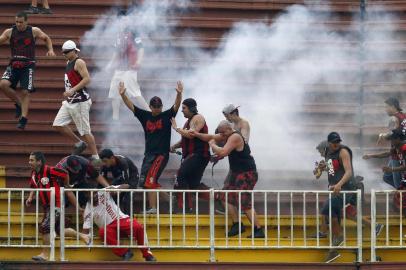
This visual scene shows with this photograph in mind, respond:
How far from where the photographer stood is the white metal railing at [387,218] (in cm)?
1739

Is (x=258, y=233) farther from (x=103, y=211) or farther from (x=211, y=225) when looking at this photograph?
(x=103, y=211)

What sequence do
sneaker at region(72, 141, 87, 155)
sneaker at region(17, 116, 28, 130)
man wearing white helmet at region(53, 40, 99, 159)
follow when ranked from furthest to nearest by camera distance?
sneaker at region(17, 116, 28, 130) < man wearing white helmet at region(53, 40, 99, 159) < sneaker at region(72, 141, 87, 155)

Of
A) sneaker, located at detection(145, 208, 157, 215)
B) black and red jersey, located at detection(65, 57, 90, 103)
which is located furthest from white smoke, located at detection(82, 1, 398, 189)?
sneaker, located at detection(145, 208, 157, 215)

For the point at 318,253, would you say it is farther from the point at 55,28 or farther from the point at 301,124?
the point at 55,28

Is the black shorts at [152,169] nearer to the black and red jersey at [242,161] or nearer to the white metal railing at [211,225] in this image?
the white metal railing at [211,225]

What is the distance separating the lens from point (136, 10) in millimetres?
21984

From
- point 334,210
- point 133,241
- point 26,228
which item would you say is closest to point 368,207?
point 334,210

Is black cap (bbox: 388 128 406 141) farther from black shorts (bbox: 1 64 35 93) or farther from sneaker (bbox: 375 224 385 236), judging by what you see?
black shorts (bbox: 1 64 35 93)

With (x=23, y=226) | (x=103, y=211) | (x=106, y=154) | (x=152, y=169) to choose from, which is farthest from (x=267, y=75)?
(x=23, y=226)

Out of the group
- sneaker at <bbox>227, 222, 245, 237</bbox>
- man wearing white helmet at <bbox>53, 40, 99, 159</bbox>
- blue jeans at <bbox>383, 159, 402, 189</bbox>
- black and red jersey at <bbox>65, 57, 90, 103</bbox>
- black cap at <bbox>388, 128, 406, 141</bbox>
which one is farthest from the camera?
black and red jersey at <bbox>65, 57, 90, 103</bbox>

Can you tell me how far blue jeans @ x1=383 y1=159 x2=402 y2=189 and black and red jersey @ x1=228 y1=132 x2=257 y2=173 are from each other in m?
1.59

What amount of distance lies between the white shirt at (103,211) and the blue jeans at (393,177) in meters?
3.11

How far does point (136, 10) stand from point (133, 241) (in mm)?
5286

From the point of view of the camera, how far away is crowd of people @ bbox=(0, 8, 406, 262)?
1755cm
